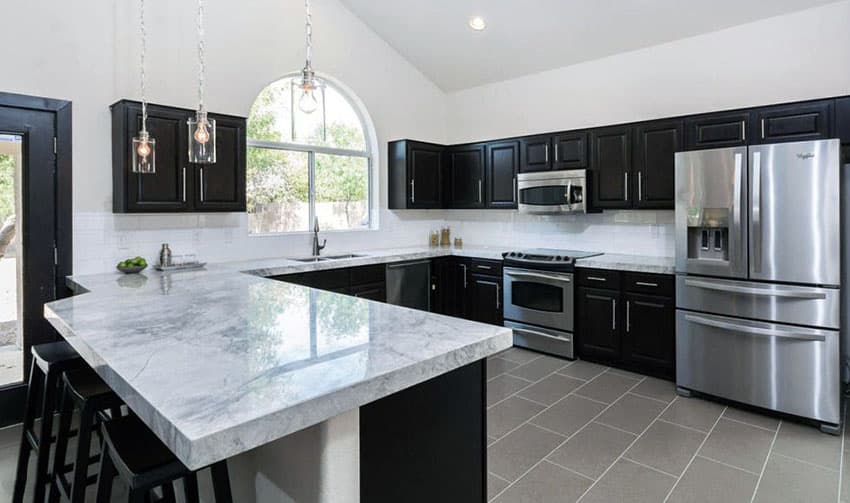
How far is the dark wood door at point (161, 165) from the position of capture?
3611mm

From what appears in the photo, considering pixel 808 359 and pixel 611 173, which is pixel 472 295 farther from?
pixel 808 359

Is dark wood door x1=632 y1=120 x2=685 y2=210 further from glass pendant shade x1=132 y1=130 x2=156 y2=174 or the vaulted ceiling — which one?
glass pendant shade x1=132 y1=130 x2=156 y2=174

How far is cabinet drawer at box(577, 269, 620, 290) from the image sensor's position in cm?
435

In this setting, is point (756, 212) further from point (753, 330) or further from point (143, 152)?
point (143, 152)

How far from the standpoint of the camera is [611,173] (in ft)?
15.3

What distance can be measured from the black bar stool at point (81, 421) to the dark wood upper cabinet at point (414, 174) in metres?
3.97

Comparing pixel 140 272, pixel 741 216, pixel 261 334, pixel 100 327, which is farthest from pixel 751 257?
pixel 140 272

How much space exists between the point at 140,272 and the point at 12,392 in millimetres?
1112

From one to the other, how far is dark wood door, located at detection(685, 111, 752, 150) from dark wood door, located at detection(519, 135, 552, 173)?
1.32m

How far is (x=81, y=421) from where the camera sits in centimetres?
172

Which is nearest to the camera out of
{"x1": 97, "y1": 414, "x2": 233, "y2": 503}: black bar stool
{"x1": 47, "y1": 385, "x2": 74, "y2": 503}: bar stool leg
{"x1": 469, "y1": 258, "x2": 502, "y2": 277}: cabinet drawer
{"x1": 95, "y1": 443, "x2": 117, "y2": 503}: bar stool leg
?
{"x1": 97, "y1": 414, "x2": 233, "y2": 503}: black bar stool

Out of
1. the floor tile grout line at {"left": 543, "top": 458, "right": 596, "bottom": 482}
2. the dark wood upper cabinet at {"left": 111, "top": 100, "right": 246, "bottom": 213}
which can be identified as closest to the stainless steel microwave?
the floor tile grout line at {"left": 543, "top": 458, "right": 596, "bottom": 482}

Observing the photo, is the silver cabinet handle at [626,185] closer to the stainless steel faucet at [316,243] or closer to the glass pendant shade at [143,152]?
the stainless steel faucet at [316,243]

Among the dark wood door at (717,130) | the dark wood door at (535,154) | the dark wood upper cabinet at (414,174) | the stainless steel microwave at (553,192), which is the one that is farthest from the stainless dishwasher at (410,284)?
the dark wood door at (717,130)
